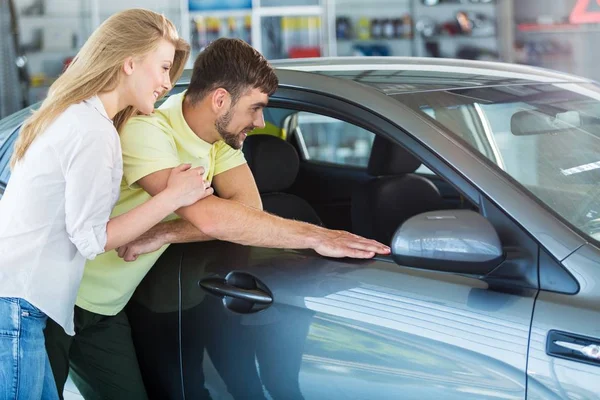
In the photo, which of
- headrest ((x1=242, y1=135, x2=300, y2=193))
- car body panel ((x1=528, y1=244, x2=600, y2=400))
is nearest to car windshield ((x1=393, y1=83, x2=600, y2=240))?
car body panel ((x1=528, y1=244, x2=600, y2=400))

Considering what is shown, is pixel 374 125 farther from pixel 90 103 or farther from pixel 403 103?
pixel 90 103

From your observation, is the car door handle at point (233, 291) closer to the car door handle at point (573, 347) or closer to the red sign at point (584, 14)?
the car door handle at point (573, 347)

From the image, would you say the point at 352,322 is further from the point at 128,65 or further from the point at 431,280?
the point at 128,65

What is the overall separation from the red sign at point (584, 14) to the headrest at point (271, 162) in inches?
262

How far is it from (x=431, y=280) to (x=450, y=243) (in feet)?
0.37

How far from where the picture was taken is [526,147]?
7.80ft

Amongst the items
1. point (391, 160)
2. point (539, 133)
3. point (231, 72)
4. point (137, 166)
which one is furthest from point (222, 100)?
point (391, 160)

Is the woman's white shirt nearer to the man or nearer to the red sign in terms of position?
the man

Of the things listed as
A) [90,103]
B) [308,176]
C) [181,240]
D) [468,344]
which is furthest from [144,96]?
[308,176]

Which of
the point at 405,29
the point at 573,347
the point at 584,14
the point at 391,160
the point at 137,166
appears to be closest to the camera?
the point at 573,347

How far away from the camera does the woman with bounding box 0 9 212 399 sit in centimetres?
201

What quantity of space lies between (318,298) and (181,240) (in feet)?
1.55

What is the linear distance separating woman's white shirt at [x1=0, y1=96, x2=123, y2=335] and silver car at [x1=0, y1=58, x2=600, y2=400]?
458 mm

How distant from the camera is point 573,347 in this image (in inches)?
71.7
